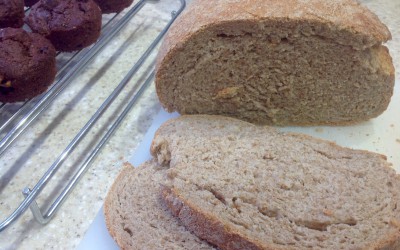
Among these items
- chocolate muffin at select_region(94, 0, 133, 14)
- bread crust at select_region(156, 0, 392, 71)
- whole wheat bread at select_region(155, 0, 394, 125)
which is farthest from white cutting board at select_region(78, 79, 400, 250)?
chocolate muffin at select_region(94, 0, 133, 14)

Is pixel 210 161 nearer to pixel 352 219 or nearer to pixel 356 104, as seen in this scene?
pixel 352 219

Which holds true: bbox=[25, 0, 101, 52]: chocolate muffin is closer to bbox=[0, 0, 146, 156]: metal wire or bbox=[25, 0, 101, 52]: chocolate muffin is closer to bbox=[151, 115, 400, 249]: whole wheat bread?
bbox=[0, 0, 146, 156]: metal wire

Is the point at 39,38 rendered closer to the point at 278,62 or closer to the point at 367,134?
the point at 278,62

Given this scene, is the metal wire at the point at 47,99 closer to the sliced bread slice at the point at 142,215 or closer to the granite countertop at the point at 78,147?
the granite countertop at the point at 78,147

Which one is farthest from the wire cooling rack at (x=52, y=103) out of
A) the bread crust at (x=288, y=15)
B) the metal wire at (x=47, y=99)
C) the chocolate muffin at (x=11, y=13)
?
the bread crust at (x=288, y=15)

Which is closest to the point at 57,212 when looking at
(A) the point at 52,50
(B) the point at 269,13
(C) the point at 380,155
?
(A) the point at 52,50

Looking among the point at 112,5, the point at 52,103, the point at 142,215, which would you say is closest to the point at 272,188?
the point at 142,215
